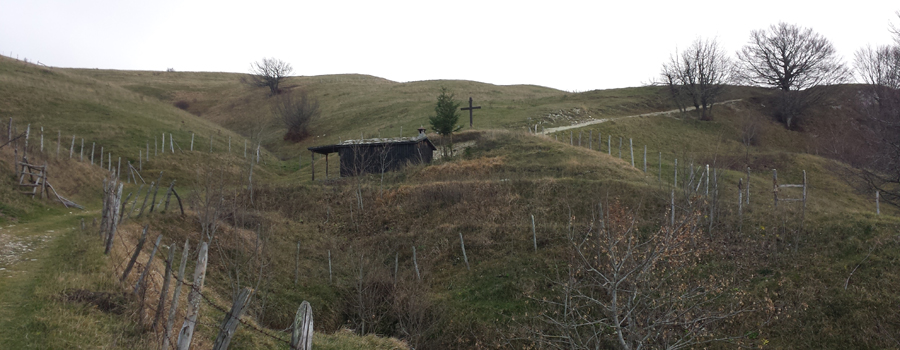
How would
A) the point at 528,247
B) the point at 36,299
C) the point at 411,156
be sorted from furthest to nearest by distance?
the point at 411,156
the point at 528,247
the point at 36,299

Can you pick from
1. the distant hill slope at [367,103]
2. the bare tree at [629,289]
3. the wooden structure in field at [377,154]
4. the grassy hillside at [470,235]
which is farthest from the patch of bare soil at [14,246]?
the distant hill slope at [367,103]

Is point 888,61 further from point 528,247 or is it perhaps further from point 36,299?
point 36,299

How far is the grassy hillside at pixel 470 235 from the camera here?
14.2m

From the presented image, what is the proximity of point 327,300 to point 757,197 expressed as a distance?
75.6ft

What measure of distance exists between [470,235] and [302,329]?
17.4 metres

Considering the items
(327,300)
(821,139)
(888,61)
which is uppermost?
(888,61)

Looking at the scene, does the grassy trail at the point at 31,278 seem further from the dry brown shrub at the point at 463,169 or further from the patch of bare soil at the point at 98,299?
the dry brown shrub at the point at 463,169

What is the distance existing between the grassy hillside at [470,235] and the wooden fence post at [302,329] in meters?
5.42

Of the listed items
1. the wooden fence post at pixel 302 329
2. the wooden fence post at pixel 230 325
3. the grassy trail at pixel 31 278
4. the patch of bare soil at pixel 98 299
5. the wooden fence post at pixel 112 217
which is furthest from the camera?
the wooden fence post at pixel 112 217

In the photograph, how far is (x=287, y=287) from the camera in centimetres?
1830

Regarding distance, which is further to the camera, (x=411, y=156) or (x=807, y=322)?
(x=411, y=156)

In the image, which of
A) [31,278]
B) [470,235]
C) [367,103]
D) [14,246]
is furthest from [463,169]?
[367,103]

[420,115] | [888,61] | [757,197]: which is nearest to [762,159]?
[757,197]

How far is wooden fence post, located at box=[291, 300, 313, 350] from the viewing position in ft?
16.4
